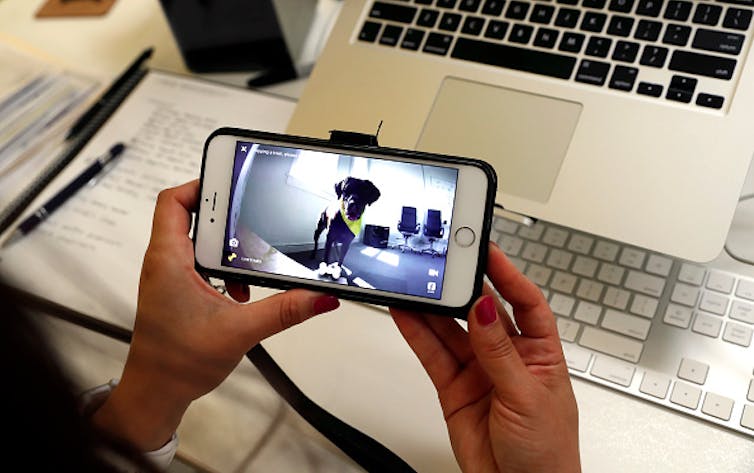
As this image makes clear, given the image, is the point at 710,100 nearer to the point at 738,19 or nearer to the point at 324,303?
the point at 738,19

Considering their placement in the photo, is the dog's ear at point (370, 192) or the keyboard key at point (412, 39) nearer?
the dog's ear at point (370, 192)

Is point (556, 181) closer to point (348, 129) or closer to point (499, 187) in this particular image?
point (499, 187)

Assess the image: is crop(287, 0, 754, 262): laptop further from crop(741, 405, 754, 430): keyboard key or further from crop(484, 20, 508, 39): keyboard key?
crop(741, 405, 754, 430): keyboard key

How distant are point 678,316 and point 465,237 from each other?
200mm

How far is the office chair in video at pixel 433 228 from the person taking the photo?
1.26 ft

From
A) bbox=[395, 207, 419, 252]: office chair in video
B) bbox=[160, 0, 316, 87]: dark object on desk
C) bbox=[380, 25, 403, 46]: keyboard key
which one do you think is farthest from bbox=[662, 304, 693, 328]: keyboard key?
bbox=[160, 0, 316, 87]: dark object on desk

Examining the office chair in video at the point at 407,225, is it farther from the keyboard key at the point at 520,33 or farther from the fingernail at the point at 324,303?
the keyboard key at the point at 520,33

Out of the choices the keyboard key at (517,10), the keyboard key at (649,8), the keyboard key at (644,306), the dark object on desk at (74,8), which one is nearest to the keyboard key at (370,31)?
the keyboard key at (517,10)

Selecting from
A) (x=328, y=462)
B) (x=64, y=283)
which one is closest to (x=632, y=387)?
(x=328, y=462)

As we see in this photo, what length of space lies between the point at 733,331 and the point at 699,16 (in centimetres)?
24

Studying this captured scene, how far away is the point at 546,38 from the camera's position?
50 cm

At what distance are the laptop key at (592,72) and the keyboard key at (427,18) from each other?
14 cm

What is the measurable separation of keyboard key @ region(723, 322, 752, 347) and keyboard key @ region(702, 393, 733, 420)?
4 centimetres

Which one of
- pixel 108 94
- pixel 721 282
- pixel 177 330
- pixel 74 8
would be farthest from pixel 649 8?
pixel 74 8
